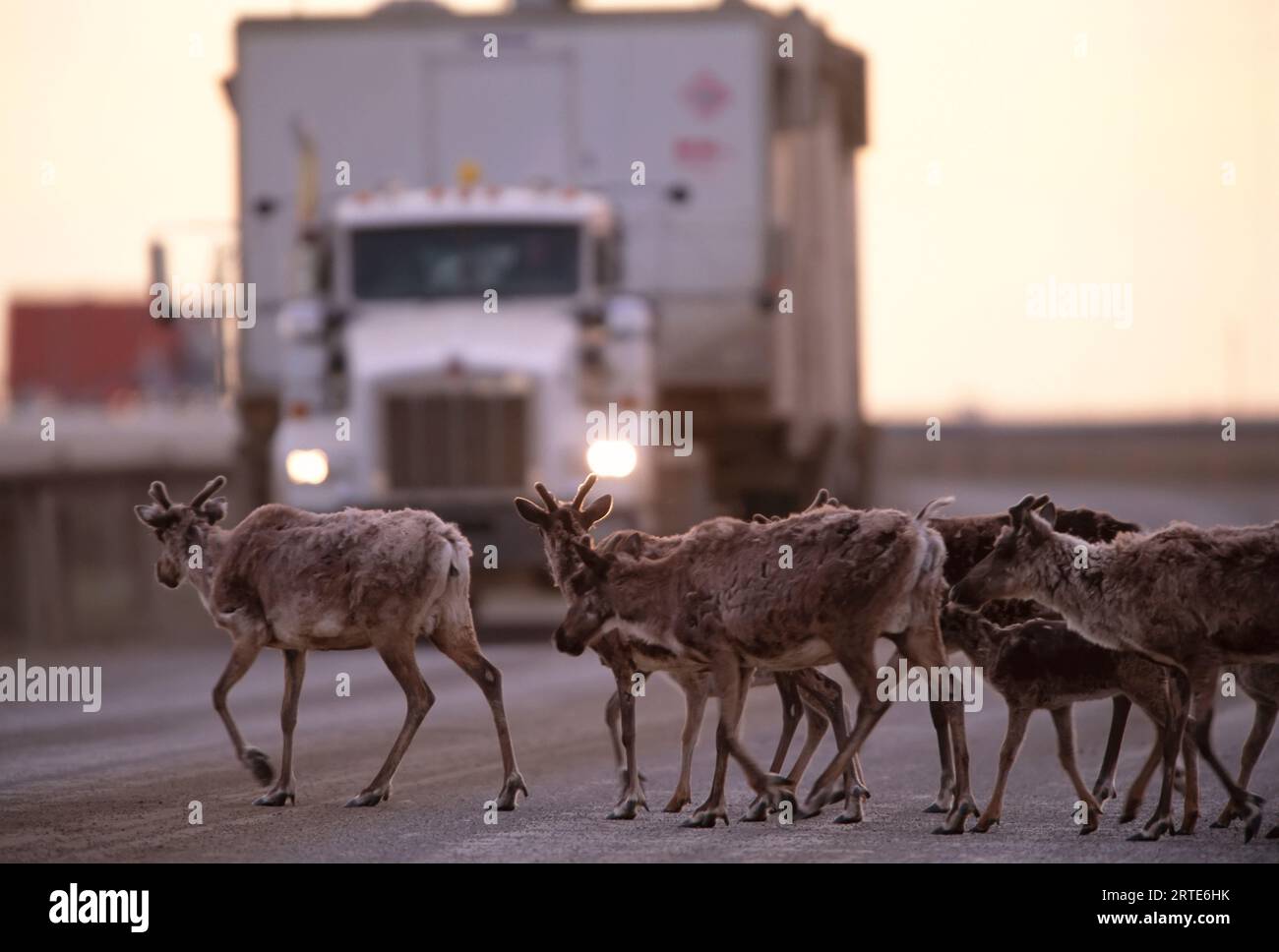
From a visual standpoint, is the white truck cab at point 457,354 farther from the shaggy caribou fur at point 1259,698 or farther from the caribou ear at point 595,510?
the shaggy caribou fur at point 1259,698

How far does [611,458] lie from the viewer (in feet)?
77.6

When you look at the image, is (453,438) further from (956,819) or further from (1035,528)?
(956,819)

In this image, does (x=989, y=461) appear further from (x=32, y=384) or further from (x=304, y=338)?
(x=304, y=338)

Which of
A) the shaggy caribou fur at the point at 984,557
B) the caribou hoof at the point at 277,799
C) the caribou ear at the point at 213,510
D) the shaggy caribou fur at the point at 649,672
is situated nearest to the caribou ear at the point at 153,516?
the caribou ear at the point at 213,510

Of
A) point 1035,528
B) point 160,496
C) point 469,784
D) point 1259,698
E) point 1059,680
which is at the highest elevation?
point 160,496

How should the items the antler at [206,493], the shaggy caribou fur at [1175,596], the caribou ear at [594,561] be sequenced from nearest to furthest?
the shaggy caribou fur at [1175,596] → the caribou ear at [594,561] → the antler at [206,493]

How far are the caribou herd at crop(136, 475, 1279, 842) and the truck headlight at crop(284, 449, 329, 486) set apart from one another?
10131mm

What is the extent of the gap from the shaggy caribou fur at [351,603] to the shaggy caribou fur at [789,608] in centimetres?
84

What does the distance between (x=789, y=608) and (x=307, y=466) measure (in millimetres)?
12449

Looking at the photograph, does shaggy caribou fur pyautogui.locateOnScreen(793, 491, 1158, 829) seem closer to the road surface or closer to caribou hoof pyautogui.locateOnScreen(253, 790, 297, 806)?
the road surface

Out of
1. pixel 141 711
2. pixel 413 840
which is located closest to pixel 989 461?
pixel 141 711

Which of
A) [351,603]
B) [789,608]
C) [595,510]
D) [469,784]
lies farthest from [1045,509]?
[469,784]

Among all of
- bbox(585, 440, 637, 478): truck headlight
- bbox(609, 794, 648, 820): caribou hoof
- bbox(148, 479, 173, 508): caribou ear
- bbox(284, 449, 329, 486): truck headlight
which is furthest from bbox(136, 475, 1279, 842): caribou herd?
bbox(585, 440, 637, 478): truck headlight

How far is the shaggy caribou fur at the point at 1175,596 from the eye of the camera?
1098 cm
